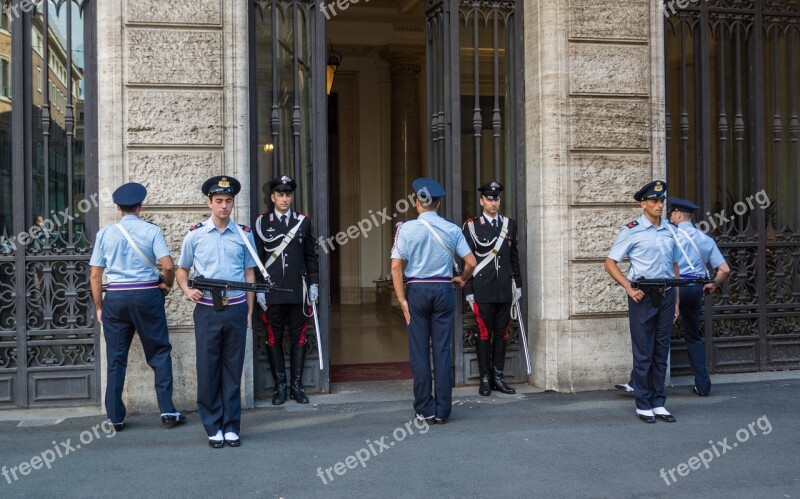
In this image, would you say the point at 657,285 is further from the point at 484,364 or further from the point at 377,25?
the point at 377,25

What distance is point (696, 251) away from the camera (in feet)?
27.7

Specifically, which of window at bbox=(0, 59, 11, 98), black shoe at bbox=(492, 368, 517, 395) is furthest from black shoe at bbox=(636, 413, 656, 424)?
window at bbox=(0, 59, 11, 98)

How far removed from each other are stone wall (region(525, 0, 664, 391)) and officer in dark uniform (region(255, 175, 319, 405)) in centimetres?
238

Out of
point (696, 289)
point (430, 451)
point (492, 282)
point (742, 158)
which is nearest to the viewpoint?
point (430, 451)

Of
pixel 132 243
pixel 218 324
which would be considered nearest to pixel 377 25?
pixel 132 243

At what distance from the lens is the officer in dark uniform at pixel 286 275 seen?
8.28 metres

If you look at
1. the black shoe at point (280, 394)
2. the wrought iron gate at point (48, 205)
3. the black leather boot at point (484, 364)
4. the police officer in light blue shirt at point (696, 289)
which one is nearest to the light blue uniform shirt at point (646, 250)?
the police officer in light blue shirt at point (696, 289)

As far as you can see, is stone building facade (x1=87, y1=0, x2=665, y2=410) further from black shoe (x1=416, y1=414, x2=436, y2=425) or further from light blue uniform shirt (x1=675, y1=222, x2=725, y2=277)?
black shoe (x1=416, y1=414, x2=436, y2=425)

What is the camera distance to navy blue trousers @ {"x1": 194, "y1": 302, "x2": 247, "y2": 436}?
21.7 feet

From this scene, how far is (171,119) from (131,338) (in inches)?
81.1

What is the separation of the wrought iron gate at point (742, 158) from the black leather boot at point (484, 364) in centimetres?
219

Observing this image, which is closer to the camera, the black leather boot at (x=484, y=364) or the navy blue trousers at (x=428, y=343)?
the navy blue trousers at (x=428, y=343)

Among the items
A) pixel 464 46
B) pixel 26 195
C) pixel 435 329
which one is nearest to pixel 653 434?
pixel 435 329

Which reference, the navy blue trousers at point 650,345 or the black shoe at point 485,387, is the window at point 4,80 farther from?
→ the navy blue trousers at point 650,345
